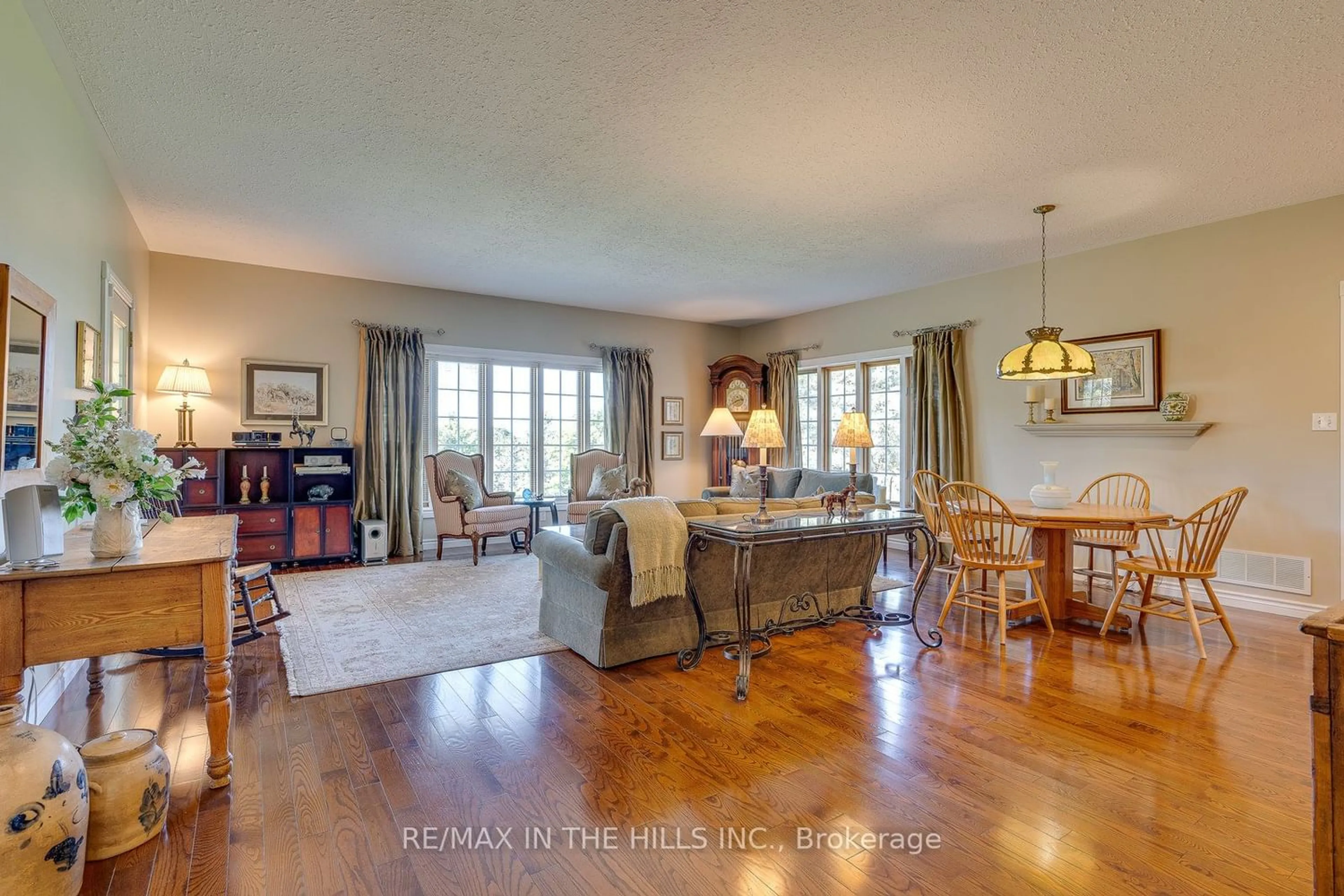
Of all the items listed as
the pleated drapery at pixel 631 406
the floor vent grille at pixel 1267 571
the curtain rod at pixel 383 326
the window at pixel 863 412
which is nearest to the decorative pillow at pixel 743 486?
the window at pixel 863 412

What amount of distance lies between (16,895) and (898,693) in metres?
2.89

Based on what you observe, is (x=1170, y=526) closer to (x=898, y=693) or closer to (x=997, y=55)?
(x=898, y=693)

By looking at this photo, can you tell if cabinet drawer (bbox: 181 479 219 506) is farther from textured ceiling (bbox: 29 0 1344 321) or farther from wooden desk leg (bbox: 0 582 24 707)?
wooden desk leg (bbox: 0 582 24 707)

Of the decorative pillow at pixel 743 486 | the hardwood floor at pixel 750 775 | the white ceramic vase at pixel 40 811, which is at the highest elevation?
the decorative pillow at pixel 743 486

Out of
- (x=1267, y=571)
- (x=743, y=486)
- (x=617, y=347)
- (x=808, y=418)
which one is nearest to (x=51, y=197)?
(x=617, y=347)

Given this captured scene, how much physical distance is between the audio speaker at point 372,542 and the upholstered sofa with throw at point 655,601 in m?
2.97

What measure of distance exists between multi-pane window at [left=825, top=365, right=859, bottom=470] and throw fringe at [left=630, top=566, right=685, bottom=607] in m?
4.61

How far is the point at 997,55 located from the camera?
265 centimetres

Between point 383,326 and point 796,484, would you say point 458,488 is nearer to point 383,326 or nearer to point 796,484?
point 383,326

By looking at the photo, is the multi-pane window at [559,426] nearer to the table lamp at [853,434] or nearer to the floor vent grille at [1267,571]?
the table lamp at [853,434]

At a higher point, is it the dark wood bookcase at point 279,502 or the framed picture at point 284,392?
the framed picture at point 284,392

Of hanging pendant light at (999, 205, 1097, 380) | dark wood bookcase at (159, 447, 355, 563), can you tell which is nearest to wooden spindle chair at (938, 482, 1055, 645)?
hanging pendant light at (999, 205, 1097, 380)

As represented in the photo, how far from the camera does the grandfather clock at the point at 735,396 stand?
826 centimetres

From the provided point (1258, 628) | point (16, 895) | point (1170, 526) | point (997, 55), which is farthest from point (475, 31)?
point (1258, 628)
